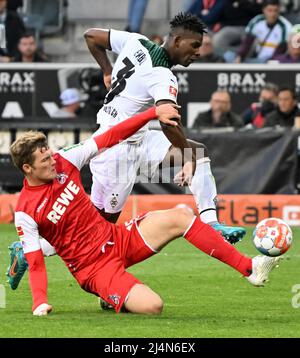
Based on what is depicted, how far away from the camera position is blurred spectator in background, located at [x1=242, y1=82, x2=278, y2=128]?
58.5 ft

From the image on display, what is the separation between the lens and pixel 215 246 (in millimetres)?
8938

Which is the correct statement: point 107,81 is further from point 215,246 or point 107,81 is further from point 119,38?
point 215,246

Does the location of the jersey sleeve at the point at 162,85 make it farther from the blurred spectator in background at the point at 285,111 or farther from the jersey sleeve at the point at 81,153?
the blurred spectator in background at the point at 285,111

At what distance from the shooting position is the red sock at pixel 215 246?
8.91m

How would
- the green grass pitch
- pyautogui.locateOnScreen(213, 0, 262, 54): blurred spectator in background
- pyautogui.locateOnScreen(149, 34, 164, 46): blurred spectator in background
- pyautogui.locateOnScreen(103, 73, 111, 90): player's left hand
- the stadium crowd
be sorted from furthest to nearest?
pyautogui.locateOnScreen(213, 0, 262, 54): blurred spectator in background < pyautogui.locateOnScreen(149, 34, 164, 46): blurred spectator in background < the stadium crowd < pyautogui.locateOnScreen(103, 73, 111, 90): player's left hand < the green grass pitch

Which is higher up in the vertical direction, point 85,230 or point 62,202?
point 62,202

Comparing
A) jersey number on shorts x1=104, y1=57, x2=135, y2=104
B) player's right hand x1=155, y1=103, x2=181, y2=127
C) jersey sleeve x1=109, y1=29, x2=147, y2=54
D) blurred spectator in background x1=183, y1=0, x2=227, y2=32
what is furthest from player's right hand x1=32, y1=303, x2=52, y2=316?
blurred spectator in background x1=183, y1=0, x2=227, y2=32

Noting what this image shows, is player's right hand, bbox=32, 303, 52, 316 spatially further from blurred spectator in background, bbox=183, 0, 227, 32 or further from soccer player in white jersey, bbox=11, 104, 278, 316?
blurred spectator in background, bbox=183, 0, 227, 32

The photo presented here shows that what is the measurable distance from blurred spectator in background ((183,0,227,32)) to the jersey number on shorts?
34.7ft

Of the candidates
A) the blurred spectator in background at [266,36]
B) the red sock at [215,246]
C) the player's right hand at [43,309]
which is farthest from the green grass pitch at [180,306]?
the blurred spectator in background at [266,36]

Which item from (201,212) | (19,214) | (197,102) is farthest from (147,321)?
(197,102)

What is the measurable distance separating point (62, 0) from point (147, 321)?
1417 cm

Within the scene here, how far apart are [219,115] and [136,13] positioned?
4412 millimetres

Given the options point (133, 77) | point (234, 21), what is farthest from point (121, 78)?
point (234, 21)
